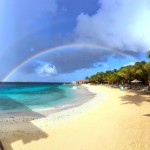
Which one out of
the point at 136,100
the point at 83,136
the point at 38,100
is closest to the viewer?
the point at 83,136

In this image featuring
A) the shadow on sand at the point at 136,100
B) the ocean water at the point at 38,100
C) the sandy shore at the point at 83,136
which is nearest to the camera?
the sandy shore at the point at 83,136

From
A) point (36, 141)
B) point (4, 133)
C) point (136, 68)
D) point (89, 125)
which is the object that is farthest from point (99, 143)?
point (136, 68)

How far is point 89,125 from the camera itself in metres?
14.4

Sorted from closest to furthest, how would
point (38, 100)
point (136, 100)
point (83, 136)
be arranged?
point (83, 136) → point (136, 100) → point (38, 100)

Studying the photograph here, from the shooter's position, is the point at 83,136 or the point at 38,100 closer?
the point at 83,136

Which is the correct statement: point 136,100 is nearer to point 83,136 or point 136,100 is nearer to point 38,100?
point 38,100

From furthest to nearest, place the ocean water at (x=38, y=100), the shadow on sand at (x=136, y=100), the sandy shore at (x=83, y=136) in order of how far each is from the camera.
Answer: the ocean water at (x=38, y=100) → the shadow on sand at (x=136, y=100) → the sandy shore at (x=83, y=136)

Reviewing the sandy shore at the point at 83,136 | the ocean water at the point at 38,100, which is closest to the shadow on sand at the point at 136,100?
the ocean water at the point at 38,100

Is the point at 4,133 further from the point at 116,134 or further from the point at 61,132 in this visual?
the point at 116,134

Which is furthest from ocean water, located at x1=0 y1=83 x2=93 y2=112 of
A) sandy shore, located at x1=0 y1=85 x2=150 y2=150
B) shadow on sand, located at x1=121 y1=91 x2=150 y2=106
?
→ sandy shore, located at x1=0 y1=85 x2=150 y2=150

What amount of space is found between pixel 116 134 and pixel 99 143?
66.5 inches

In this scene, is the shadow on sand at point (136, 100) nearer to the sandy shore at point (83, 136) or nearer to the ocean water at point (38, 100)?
the ocean water at point (38, 100)

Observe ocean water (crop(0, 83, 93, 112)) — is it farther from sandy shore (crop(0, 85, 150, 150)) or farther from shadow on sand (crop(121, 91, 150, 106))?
sandy shore (crop(0, 85, 150, 150))

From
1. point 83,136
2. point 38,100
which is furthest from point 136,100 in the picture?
point 83,136
